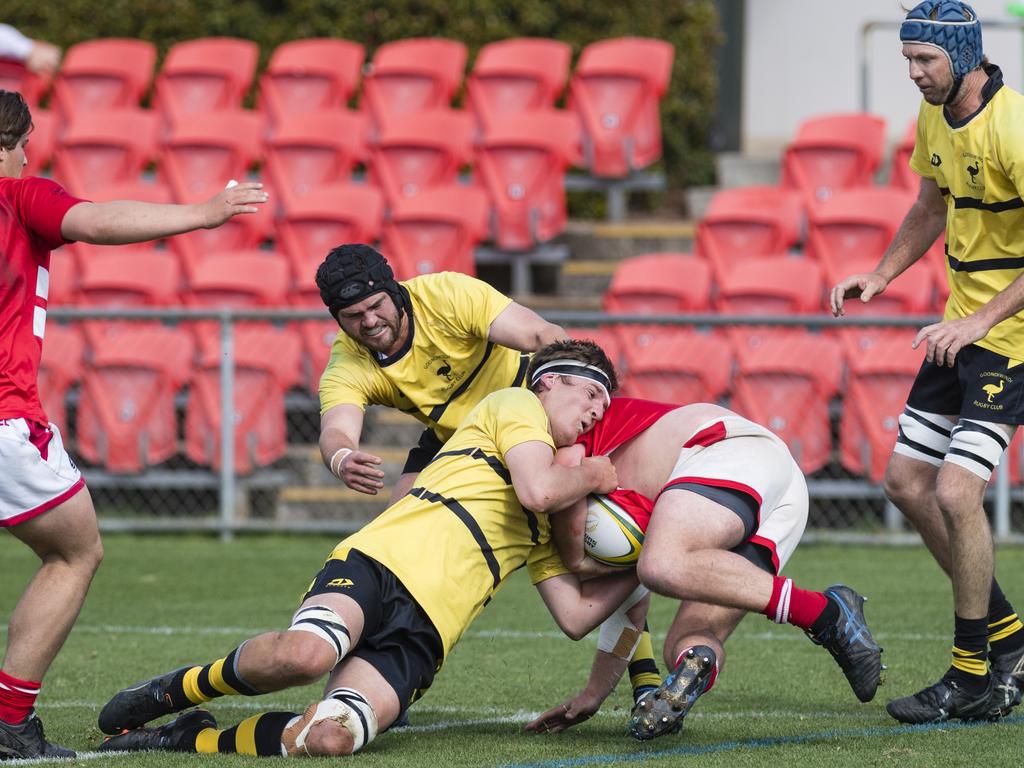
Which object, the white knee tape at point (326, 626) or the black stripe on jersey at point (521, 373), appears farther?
the black stripe on jersey at point (521, 373)

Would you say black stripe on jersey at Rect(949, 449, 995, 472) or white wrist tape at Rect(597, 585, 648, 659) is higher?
black stripe on jersey at Rect(949, 449, 995, 472)

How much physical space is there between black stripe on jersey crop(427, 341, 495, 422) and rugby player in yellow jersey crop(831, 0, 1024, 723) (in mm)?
1551

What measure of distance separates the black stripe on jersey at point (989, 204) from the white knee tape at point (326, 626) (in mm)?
2547

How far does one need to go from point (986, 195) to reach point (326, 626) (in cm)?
262

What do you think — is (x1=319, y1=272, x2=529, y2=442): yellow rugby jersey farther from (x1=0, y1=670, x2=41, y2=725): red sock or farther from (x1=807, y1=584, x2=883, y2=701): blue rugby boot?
(x1=807, y1=584, x2=883, y2=701): blue rugby boot

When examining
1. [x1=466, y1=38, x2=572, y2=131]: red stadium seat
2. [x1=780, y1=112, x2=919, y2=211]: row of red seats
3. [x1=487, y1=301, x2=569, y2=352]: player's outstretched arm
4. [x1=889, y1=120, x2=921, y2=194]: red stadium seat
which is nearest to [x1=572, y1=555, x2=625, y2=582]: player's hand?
[x1=487, y1=301, x2=569, y2=352]: player's outstretched arm

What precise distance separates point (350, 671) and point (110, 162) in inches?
362

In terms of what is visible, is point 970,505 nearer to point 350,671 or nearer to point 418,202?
point 350,671

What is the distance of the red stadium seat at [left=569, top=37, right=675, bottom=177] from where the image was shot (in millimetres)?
13219

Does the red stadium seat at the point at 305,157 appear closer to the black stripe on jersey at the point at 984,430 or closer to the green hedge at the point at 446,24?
the green hedge at the point at 446,24

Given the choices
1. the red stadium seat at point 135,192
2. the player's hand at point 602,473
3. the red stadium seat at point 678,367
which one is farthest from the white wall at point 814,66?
the player's hand at point 602,473

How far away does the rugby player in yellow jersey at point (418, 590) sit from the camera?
4.86 metres

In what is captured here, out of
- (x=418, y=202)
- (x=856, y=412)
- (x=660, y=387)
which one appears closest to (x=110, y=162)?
(x=418, y=202)

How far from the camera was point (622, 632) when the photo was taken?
536cm
